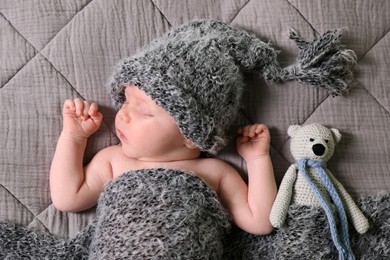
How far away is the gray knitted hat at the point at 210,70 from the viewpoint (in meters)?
1.02

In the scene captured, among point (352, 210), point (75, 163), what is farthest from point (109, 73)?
point (352, 210)

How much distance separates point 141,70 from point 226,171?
28cm

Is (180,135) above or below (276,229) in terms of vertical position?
above

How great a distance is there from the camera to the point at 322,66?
1.15 m

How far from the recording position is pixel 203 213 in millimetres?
1054

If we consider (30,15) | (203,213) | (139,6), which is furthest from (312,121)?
(30,15)

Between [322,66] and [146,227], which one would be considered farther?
[322,66]

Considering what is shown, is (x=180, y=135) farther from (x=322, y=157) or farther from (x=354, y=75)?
(x=354, y=75)

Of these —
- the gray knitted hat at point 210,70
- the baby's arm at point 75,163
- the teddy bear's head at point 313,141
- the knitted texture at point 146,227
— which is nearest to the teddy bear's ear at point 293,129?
the teddy bear's head at point 313,141

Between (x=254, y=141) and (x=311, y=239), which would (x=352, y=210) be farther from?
(x=254, y=141)

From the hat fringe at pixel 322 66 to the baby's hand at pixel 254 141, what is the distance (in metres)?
0.11

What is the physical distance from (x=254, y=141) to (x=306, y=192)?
0.49 feet

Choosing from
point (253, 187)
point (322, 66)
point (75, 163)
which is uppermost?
point (322, 66)

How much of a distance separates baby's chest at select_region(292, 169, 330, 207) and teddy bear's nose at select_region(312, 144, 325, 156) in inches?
1.7
